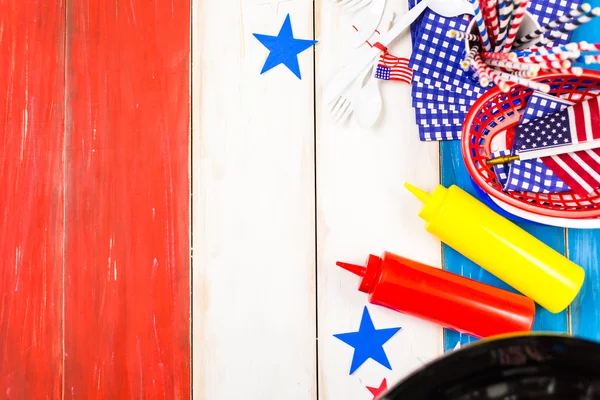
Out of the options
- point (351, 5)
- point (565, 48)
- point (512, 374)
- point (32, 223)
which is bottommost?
point (512, 374)

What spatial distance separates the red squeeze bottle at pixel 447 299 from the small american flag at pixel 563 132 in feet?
0.66

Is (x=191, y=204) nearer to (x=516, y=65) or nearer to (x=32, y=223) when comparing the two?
(x=32, y=223)

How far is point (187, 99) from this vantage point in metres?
0.79

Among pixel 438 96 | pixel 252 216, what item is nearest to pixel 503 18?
pixel 438 96

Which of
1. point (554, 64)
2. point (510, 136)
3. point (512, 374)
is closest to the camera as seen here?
point (512, 374)

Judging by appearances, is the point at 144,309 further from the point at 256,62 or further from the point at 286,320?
the point at 256,62

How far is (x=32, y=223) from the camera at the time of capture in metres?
0.79

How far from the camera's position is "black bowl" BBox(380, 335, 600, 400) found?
0.41 meters

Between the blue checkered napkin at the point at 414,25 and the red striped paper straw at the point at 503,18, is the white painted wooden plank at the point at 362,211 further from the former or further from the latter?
the red striped paper straw at the point at 503,18

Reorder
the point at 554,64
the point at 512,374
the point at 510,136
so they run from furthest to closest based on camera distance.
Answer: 1. the point at 510,136
2. the point at 554,64
3. the point at 512,374

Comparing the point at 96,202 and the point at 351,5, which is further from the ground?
the point at 351,5

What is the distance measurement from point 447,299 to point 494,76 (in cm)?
31

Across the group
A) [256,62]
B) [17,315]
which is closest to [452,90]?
[256,62]

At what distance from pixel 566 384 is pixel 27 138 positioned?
0.80 m
